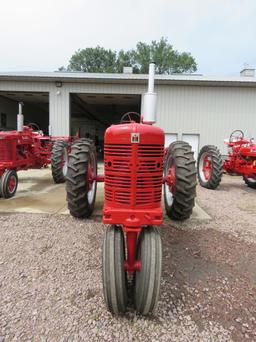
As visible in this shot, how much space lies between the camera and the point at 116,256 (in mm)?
2162

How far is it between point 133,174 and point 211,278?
136 cm

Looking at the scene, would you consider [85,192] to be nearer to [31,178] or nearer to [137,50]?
[31,178]

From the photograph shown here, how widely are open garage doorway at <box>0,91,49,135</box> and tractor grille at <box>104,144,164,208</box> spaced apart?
1222cm

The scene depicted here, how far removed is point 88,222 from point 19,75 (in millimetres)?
9540

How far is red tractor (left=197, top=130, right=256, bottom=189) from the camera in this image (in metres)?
6.76

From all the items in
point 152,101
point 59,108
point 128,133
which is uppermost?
point 59,108

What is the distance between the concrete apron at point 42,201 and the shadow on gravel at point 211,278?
102 centimetres

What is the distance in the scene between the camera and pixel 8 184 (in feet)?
17.7

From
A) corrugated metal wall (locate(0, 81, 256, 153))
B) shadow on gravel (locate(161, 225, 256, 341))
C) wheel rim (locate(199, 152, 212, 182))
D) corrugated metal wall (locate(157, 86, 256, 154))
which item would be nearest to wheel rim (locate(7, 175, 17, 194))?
shadow on gravel (locate(161, 225, 256, 341))

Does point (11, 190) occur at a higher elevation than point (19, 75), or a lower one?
lower

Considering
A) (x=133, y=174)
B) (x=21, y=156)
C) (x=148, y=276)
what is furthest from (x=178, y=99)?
(x=148, y=276)

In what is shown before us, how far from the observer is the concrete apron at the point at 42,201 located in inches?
186

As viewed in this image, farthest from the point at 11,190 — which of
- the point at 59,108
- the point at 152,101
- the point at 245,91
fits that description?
the point at 245,91

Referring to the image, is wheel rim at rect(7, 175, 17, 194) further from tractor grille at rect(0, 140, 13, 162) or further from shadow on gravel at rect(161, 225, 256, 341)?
shadow on gravel at rect(161, 225, 256, 341)
